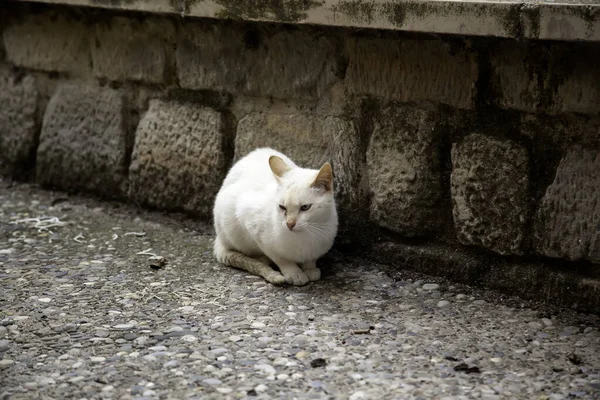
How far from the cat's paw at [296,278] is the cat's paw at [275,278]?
22mm

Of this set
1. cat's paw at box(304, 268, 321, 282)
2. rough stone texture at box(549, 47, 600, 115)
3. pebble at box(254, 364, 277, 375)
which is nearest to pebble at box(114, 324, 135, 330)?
pebble at box(254, 364, 277, 375)

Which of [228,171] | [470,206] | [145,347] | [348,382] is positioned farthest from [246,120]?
[348,382]

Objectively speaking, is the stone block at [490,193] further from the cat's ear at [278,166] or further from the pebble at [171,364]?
the pebble at [171,364]

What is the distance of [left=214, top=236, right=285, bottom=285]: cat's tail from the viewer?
3.91m

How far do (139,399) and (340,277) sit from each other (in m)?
1.39

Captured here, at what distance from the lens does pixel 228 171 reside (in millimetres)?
4613

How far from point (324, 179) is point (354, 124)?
42 cm

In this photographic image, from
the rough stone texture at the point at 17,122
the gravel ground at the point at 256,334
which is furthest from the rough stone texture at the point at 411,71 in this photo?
the rough stone texture at the point at 17,122

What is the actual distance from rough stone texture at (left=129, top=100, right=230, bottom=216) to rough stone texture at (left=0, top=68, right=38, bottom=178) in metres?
0.87

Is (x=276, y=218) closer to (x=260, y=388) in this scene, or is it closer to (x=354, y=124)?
(x=354, y=124)

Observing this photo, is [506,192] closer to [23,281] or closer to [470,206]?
[470,206]

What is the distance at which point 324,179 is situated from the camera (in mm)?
3811

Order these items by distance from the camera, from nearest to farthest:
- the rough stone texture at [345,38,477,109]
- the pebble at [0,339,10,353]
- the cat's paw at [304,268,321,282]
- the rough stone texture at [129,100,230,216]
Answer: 1. the pebble at [0,339,10,353]
2. the rough stone texture at [345,38,477,109]
3. the cat's paw at [304,268,321,282]
4. the rough stone texture at [129,100,230,216]

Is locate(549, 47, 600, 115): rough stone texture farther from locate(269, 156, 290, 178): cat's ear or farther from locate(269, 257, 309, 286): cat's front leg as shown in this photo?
locate(269, 257, 309, 286): cat's front leg
